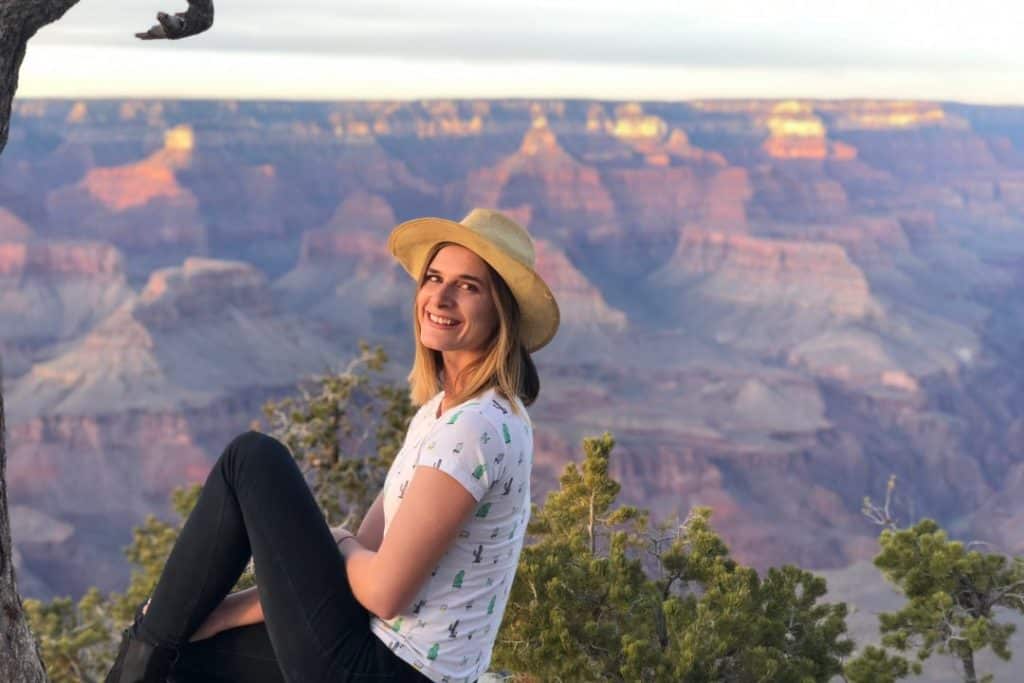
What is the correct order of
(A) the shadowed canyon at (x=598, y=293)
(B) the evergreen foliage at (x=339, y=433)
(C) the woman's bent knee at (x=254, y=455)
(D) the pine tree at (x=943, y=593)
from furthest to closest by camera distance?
1. (A) the shadowed canyon at (x=598, y=293)
2. (B) the evergreen foliage at (x=339, y=433)
3. (D) the pine tree at (x=943, y=593)
4. (C) the woman's bent knee at (x=254, y=455)

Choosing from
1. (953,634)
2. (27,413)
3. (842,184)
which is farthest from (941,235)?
(953,634)

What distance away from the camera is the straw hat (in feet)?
11.2

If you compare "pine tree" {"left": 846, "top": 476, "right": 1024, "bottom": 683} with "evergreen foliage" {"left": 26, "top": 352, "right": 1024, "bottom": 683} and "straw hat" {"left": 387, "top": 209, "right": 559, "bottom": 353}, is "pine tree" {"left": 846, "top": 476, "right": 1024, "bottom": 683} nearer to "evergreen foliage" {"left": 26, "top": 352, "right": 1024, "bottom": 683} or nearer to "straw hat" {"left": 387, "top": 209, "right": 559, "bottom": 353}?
"evergreen foliage" {"left": 26, "top": 352, "right": 1024, "bottom": 683}

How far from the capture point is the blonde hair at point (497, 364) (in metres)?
3.39

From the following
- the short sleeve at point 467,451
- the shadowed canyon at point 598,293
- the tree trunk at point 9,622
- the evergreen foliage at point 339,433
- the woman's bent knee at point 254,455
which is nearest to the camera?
the tree trunk at point 9,622

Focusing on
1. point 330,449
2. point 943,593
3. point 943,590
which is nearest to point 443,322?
point 943,593

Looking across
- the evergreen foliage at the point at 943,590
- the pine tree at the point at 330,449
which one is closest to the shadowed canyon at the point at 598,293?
the pine tree at the point at 330,449

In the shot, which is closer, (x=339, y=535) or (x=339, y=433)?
(x=339, y=535)

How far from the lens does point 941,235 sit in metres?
127

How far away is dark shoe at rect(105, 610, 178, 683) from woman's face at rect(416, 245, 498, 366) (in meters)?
1.05

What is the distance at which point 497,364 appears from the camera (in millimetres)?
3404

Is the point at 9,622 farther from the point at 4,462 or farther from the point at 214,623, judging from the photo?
the point at 214,623

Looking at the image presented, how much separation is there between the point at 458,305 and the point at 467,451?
485 millimetres

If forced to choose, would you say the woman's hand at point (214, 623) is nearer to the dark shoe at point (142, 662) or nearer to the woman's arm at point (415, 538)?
the dark shoe at point (142, 662)
